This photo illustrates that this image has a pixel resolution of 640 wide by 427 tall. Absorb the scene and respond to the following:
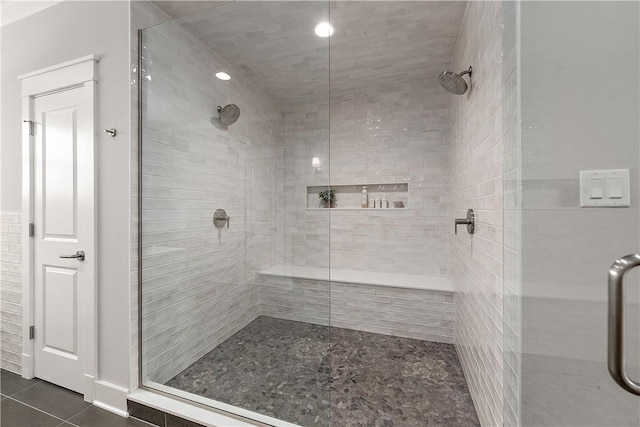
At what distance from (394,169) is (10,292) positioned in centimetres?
372

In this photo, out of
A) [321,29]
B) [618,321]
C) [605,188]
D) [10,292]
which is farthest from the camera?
[10,292]

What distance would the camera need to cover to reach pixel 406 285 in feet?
8.33

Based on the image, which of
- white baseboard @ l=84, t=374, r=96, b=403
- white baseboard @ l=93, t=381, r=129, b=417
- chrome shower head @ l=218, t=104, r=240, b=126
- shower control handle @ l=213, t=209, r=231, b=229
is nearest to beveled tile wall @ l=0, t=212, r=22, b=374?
white baseboard @ l=84, t=374, r=96, b=403

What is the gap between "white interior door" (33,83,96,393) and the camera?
1723mm

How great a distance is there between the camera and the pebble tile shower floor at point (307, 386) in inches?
57.8

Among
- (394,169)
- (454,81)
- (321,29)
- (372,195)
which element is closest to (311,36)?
(321,29)

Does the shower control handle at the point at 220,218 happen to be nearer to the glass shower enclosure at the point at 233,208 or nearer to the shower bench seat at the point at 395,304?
the glass shower enclosure at the point at 233,208

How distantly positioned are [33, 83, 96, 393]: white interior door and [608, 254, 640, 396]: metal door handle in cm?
244

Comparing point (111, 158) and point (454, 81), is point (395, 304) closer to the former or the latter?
point (454, 81)

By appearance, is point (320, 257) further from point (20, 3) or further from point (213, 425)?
point (20, 3)

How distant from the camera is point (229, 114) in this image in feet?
5.45

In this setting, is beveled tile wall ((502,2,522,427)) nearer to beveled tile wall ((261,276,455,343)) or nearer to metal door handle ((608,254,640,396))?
metal door handle ((608,254,640,396))

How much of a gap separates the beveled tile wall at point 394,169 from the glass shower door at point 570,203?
1.95 metres

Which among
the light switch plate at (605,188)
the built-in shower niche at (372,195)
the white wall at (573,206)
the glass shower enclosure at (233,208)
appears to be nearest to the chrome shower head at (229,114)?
the glass shower enclosure at (233,208)
